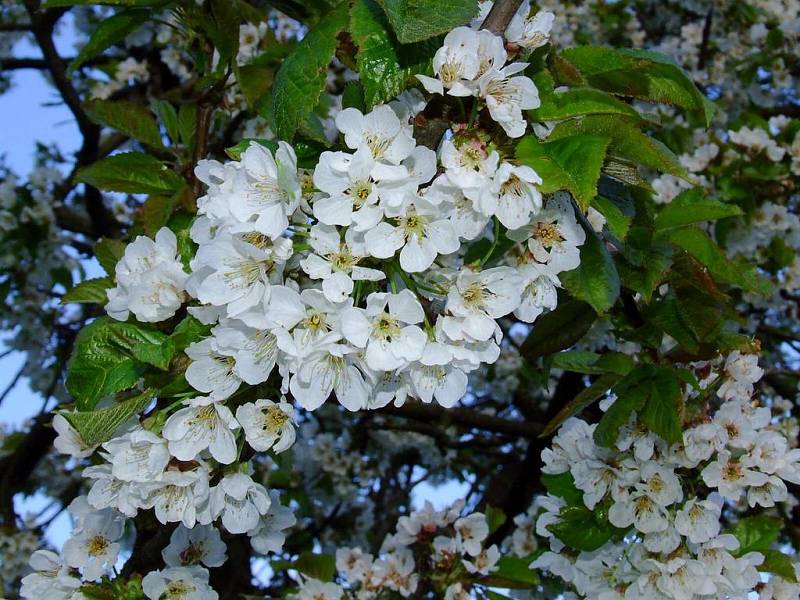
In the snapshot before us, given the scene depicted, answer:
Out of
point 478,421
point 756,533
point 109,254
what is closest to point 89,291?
point 109,254

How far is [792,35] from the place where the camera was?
4.20m

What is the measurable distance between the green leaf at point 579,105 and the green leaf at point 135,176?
0.97 m

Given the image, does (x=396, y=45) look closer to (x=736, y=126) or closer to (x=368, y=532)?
(x=736, y=126)

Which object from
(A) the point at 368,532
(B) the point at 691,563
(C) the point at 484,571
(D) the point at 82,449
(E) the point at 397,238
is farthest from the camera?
(A) the point at 368,532

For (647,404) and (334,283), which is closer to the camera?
(334,283)

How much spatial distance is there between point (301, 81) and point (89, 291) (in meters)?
0.78

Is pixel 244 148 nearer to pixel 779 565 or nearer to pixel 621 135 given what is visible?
pixel 621 135

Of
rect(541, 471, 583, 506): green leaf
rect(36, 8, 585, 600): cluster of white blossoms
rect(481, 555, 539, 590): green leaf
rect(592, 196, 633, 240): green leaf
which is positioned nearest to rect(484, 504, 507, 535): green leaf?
rect(481, 555, 539, 590): green leaf

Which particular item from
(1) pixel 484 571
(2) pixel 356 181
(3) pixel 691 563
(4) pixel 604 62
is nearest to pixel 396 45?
(2) pixel 356 181

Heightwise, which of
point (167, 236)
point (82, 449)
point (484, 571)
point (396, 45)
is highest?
point (396, 45)

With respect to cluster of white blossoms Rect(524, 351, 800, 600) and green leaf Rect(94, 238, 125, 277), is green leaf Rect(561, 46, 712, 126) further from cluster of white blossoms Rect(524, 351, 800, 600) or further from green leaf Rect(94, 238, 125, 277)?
green leaf Rect(94, 238, 125, 277)

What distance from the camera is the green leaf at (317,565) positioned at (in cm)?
245

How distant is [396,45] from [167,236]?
1.72ft

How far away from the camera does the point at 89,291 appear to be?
5.61 feet
